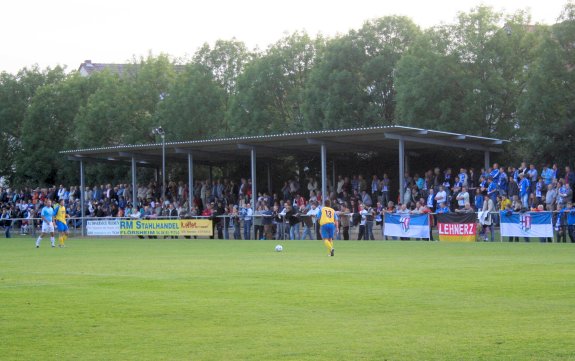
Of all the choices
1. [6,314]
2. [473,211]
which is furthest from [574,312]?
[473,211]

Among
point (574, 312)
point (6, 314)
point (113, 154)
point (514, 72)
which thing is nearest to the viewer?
point (574, 312)

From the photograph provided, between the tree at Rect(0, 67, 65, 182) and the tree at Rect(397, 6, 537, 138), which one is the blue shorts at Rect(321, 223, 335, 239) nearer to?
the tree at Rect(397, 6, 537, 138)

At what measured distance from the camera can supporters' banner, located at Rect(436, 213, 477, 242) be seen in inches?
1438

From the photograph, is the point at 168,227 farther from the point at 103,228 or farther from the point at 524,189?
the point at 524,189

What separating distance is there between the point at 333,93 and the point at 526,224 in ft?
74.5

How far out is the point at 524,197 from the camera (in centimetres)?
3750

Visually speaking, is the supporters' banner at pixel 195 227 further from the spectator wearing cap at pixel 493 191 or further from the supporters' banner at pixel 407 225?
the spectator wearing cap at pixel 493 191

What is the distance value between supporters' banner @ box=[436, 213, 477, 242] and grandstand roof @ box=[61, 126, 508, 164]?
438 centimetres

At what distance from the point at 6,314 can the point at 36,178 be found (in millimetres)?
63208

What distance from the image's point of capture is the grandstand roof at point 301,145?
4225 cm

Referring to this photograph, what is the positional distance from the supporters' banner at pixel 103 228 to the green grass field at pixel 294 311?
1131 inches

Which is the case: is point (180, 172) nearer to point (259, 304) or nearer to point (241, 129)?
point (241, 129)

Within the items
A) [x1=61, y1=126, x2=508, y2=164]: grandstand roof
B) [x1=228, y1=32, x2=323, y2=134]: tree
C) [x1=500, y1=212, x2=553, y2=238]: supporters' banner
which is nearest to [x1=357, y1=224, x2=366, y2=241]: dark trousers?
[x1=61, y1=126, x2=508, y2=164]: grandstand roof

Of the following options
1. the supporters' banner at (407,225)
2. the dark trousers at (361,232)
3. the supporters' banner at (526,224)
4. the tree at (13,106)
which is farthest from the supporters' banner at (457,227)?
the tree at (13,106)
